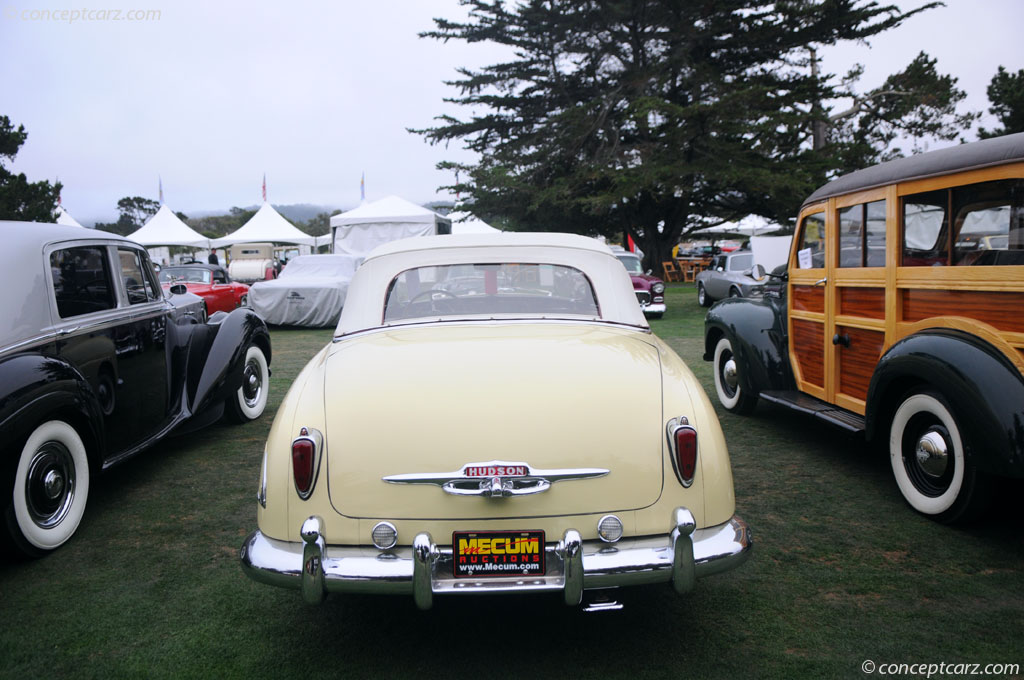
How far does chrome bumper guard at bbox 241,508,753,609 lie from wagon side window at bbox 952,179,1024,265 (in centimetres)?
233

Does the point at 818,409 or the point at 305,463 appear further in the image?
the point at 818,409

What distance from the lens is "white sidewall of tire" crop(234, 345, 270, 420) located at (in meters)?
6.33

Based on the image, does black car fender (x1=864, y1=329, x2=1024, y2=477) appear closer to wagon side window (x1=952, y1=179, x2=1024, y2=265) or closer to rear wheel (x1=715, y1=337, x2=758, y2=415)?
wagon side window (x1=952, y1=179, x2=1024, y2=265)

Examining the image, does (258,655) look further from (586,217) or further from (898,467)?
(586,217)

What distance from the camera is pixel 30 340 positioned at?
364cm

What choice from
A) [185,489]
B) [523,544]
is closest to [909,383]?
[523,544]

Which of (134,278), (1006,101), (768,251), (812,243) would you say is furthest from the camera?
(1006,101)

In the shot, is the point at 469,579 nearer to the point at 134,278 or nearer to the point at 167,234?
the point at 134,278

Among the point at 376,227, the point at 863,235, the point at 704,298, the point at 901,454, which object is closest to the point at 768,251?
the point at 704,298

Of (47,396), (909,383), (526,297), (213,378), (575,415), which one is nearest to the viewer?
(575,415)

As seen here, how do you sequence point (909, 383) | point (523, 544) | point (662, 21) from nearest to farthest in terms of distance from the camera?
1. point (523, 544)
2. point (909, 383)
3. point (662, 21)

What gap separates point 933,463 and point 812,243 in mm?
2271

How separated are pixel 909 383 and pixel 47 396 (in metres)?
4.65

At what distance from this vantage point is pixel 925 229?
403 centimetres
